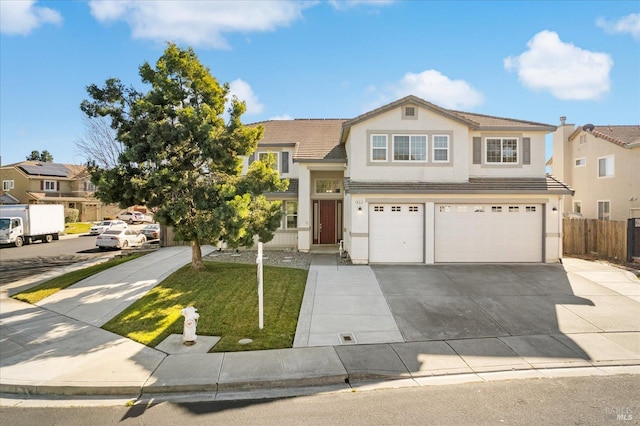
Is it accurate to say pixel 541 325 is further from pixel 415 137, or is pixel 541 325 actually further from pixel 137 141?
pixel 137 141

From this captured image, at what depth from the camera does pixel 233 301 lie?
1093 cm

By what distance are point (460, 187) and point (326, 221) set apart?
7.70 metres

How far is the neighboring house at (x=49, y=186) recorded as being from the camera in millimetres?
45250

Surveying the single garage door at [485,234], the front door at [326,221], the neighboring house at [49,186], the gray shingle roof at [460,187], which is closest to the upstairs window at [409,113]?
Result: the gray shingle roof at [460,187]

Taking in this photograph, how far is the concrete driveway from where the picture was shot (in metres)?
9.05

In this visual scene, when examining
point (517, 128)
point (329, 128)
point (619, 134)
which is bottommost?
point (517, 128)

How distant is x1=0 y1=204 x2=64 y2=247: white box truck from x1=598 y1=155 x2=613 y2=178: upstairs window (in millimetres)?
40552

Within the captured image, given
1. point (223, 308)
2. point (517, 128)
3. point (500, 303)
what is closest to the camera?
point (223, 308)

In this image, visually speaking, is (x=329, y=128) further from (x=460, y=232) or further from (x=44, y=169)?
(x=44, y=169)

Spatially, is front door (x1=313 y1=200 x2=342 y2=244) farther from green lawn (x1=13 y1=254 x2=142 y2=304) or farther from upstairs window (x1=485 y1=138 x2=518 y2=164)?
green lawn (x1=13 y1=254 x2=142 y2=304)

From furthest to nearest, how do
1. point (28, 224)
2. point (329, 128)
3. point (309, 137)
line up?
point (28, 224) < point (329, 128) < point (309, 137)

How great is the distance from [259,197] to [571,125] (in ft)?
84.1

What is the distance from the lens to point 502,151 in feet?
56.1

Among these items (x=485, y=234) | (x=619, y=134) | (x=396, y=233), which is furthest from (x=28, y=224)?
(x=619, y=134)
